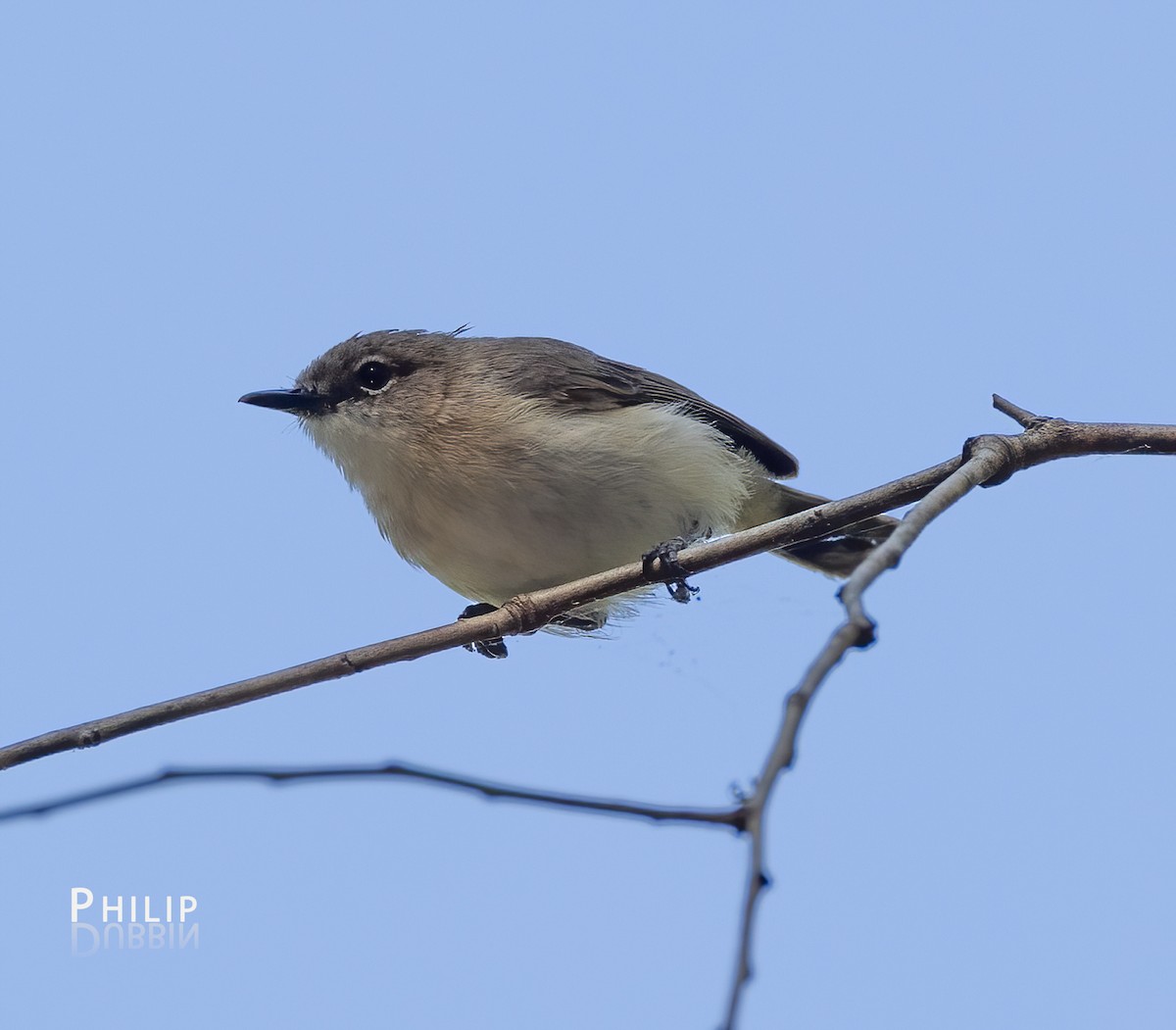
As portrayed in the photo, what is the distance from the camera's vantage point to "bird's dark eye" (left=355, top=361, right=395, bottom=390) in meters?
6.73

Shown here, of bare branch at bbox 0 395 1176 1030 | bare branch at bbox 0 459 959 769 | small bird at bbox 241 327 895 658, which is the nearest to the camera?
bare branch at bbox 0 395 1176 1030

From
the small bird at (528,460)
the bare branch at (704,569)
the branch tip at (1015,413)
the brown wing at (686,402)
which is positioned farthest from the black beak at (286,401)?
the branch tip at (1015,413)

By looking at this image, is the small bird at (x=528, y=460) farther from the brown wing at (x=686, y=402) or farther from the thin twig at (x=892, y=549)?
the thin twig at (x=892, y=549)

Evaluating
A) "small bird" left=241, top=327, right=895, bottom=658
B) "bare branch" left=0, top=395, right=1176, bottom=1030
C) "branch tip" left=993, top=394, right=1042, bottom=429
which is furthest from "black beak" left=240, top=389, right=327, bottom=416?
"branch tip" left=993, top=394, right=1042, bottom=429

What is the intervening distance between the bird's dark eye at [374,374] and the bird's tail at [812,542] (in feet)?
7.20

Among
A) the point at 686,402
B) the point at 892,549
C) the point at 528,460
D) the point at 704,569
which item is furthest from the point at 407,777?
the point at 686,402

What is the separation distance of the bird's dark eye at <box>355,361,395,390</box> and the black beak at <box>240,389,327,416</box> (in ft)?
0.83

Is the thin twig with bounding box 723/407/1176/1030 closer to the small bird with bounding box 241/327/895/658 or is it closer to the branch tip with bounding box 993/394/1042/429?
the branch tip with bounding box 993/394/1042/429

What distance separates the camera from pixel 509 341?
7.18 metres

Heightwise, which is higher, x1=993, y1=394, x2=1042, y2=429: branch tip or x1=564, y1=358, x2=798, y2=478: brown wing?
x1=564, y1=358, x2=798, y2=478: brown wing

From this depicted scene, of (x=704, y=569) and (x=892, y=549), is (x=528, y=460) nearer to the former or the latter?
(x=704, y=569)

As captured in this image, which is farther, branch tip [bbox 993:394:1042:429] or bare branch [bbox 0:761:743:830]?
branch tip [bbox 993:394:1042:429]

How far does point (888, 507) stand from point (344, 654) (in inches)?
73.0

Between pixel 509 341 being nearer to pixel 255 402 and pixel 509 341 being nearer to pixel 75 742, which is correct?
pixel 255 402
